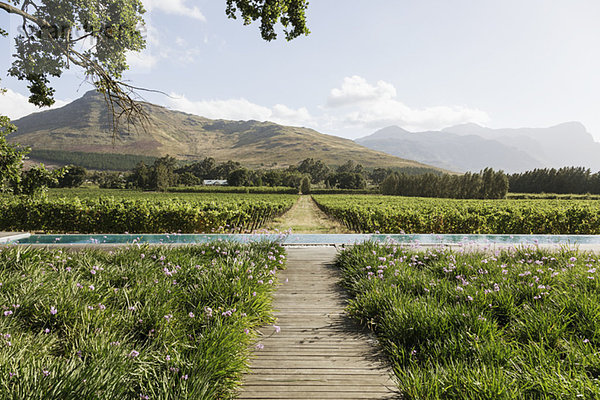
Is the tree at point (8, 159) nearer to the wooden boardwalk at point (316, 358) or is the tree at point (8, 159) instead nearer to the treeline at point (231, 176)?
the wooden boardwalk at point (316, 358)

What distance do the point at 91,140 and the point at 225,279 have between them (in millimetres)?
231066

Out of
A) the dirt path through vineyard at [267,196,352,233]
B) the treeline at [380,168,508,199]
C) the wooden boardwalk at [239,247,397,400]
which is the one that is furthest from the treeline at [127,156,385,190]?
the wooden boardwalk at [239,247,397,400]

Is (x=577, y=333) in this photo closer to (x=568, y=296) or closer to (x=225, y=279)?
(x=568, y=296)

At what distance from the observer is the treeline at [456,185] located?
42.5 meters

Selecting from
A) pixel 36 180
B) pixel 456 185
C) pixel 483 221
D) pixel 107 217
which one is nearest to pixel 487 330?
pixel 36 180

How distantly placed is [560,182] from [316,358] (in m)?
75.3

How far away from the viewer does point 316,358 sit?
2922 mm

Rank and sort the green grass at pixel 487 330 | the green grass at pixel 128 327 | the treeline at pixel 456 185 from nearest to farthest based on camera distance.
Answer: the green grass at pixel 128 327
the green grass at pixel 487 330
the treeline at pixel 456 185

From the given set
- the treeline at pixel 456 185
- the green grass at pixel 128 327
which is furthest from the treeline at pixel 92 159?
the green grass at pixel 128 327

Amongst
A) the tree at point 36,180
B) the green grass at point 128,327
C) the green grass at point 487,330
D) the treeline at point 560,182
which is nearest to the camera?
the green grass at point 128,327

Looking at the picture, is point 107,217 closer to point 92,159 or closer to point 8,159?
point 8,159

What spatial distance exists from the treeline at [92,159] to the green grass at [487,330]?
524 feet

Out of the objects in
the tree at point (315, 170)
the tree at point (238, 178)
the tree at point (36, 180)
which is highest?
the tree at point (315, 170)

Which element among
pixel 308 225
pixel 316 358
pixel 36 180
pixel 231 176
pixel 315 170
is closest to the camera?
pixel 316 358
